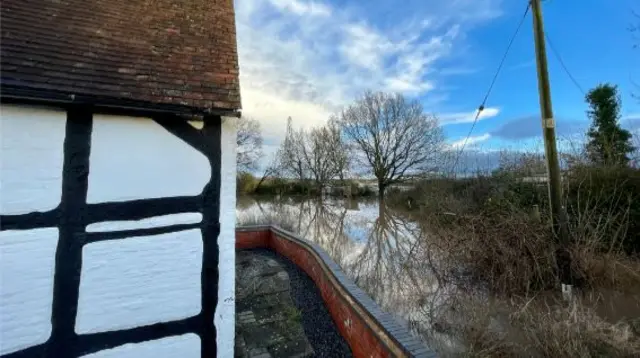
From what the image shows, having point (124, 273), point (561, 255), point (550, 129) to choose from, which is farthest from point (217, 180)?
point (561, 255)

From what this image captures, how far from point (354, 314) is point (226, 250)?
194 cm

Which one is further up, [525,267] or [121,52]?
[121,52]

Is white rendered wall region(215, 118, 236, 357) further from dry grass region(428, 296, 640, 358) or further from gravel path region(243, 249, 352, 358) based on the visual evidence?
dry grass region(428, 296, 640, 358)

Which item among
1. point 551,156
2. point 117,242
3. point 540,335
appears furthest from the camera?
point 551,156

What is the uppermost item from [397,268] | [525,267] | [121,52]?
[121,52]

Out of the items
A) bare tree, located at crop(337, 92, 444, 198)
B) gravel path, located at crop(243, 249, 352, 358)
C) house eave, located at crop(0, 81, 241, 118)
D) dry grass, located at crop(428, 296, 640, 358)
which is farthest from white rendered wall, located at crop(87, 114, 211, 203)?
bare tree, located at crop(337, 92, 444, 198)

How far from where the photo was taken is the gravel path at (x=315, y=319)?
4.61m

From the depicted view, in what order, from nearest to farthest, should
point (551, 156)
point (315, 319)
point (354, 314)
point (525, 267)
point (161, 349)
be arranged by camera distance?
point (161, 349) < point (354, 314) < point (315, 319) < point (551, 156) < point (525, 267)

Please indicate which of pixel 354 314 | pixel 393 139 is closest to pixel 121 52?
pixel 354 314

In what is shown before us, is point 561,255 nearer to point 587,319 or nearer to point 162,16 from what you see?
point 587,319

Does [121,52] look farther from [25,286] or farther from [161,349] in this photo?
[161,349]

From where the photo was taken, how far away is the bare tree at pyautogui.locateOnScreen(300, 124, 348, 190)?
105ft

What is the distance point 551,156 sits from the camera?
565cm

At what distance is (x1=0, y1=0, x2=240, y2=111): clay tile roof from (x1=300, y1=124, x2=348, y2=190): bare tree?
89.3 feet
